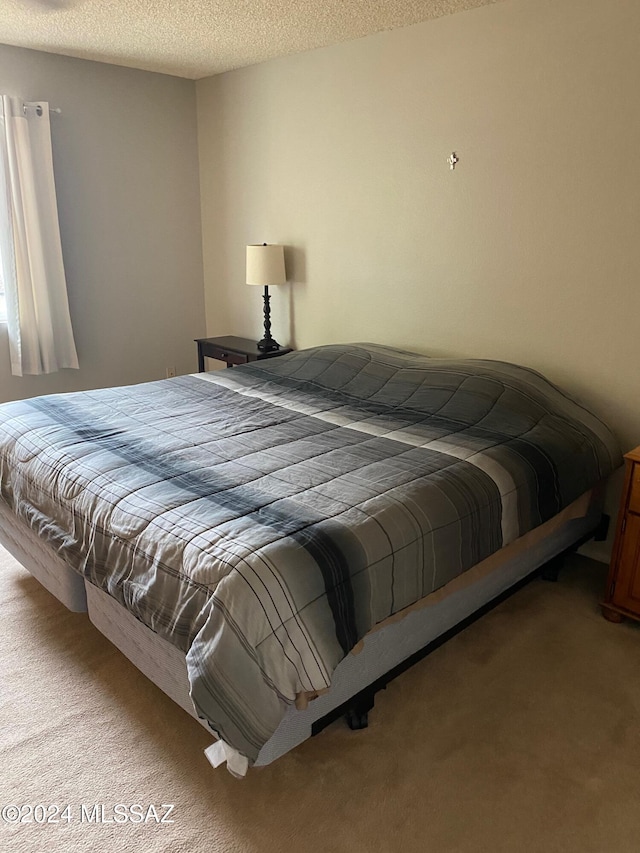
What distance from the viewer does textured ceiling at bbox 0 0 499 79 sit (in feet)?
8.82

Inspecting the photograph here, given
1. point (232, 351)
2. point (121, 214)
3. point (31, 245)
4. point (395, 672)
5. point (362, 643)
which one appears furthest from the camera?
point (121, 214)

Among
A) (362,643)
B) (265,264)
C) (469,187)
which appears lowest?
(362,643)

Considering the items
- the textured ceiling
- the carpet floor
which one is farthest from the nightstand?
the carpet floor

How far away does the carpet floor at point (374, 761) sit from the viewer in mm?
1502

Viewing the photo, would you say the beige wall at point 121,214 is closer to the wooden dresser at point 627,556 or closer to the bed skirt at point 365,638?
the bed skirt at point 365,638

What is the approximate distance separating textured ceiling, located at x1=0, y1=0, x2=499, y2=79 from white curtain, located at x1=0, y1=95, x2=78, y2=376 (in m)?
0.45

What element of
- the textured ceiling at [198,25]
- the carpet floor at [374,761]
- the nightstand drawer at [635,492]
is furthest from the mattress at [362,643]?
the textured ceiling at [198,25]

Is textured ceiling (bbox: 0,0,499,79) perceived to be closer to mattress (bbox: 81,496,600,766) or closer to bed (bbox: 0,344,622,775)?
bed (bbox: 0,344,622,775)

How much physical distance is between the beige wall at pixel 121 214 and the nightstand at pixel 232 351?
45 cm

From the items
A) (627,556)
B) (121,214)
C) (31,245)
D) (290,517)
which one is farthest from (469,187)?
(31,245)

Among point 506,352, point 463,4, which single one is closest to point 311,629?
point 506,352

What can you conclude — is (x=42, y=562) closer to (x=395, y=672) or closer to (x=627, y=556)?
(x=395, y=672)

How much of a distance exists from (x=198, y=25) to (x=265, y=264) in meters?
1.21

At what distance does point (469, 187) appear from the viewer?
9.38ft
